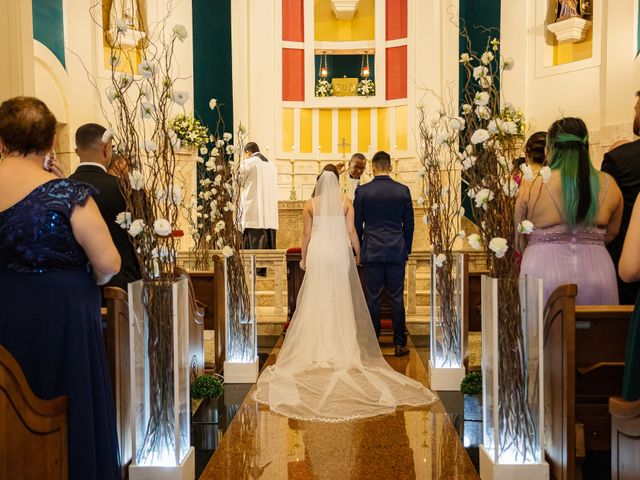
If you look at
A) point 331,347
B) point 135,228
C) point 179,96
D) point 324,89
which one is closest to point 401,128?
point 324,89

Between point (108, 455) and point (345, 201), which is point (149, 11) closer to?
point (345, 201)

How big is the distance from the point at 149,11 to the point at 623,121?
714 cm

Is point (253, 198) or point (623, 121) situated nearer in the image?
point (623, 121)

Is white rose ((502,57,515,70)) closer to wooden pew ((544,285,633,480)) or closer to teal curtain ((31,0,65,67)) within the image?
wooden pew ((544,285,633,480))

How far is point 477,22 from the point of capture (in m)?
12.4

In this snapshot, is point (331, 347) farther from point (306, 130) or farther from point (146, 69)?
point (306, 130)

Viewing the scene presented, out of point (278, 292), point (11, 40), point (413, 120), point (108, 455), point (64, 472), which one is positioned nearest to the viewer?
point (64, 472)

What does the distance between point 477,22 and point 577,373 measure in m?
10.1

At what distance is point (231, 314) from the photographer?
577 centimetres

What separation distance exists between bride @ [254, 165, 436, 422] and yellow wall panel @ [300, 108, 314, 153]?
706 cm

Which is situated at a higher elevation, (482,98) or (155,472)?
(482,98)

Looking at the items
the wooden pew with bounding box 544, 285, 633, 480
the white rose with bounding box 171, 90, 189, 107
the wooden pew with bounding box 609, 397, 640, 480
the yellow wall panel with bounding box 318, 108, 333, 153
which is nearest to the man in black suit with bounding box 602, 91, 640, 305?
the wooden pew with bounding box 544, 285, 633, 480

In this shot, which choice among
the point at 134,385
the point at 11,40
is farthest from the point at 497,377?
the point at 11,40

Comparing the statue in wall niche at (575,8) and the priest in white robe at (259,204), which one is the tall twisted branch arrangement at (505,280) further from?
the statue in wall niche at (575,8)
